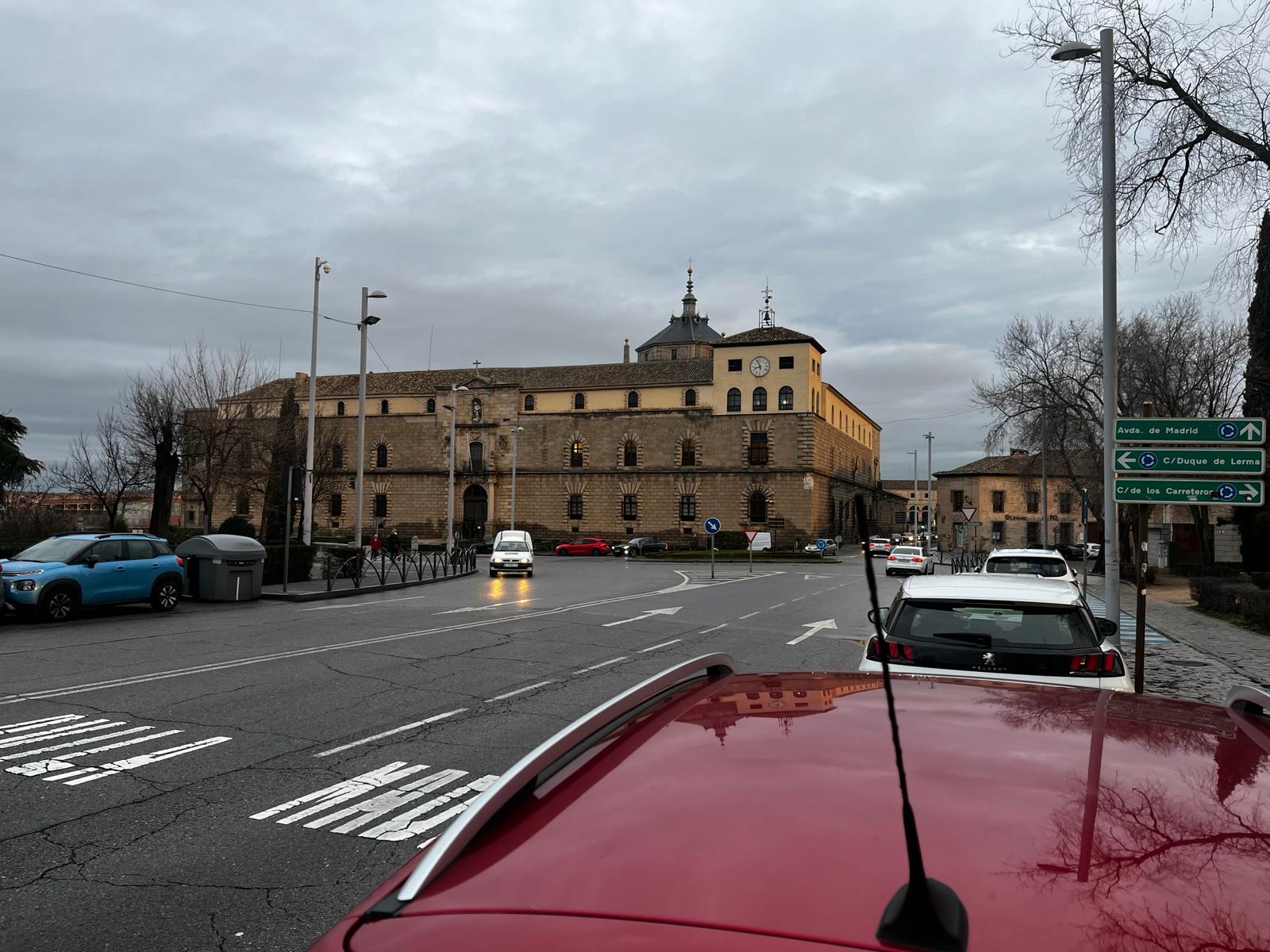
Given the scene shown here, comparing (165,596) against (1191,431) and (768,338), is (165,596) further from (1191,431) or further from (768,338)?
(768,338)

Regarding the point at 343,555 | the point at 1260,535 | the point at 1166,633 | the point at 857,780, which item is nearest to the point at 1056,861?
the point at 857,780

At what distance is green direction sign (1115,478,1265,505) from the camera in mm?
8906

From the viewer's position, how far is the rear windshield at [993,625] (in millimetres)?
5699

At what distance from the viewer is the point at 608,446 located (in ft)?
229

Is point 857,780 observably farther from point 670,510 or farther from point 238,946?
point 670,510

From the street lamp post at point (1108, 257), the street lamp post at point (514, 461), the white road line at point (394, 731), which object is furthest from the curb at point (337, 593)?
the street lamp post at point (514, 461)

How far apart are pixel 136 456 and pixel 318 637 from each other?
2620 cm

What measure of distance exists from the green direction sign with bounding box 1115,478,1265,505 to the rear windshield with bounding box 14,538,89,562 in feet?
55.2

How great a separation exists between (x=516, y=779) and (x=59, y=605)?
55.4 feet

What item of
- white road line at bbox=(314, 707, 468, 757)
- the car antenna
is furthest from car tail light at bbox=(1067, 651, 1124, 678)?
white road line at bbox=(314, 707, 468, 757)

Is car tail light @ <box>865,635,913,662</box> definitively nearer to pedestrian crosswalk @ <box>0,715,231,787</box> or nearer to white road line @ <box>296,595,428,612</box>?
pedestrian crosswalk @ <box>0,715,231,787</box>

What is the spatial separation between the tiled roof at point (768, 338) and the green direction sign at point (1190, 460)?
56406 millimetres

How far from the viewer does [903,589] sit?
644cm

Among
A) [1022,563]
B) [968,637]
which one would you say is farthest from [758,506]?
[968,637]
